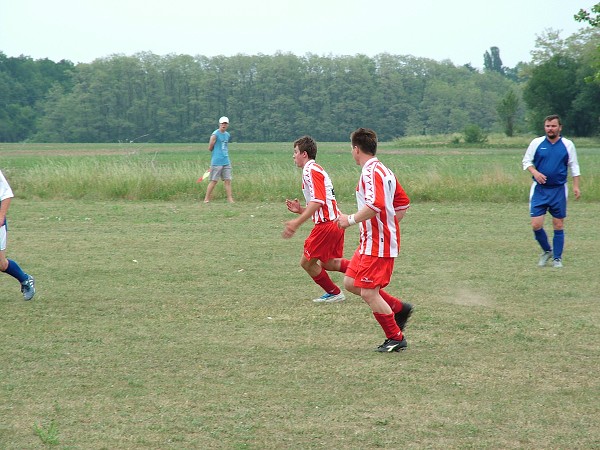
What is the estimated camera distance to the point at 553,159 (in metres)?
10.1

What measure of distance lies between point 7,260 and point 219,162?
9848 mm

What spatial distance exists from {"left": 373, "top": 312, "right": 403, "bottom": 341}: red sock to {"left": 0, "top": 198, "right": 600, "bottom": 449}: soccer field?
14cm

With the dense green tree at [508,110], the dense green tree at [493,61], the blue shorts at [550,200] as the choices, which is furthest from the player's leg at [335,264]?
the dense green tree at [493,61]

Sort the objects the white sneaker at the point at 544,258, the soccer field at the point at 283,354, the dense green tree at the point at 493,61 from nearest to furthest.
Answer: the soccer field at the point at 283,354 < the white sneaker at the point at 544,258 < the dense green tree at the point at 493,61

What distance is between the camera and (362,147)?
6180 mm

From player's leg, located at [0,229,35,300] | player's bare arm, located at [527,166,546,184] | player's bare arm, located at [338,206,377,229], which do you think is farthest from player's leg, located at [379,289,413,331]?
player's bare arm, located at [527,166,546,184]

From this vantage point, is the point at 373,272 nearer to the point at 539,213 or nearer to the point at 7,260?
the point at 7,260

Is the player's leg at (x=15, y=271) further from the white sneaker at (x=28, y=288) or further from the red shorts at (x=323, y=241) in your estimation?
the red shorts at (x=323, y=241)

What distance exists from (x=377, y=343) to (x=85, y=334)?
235 centimetres

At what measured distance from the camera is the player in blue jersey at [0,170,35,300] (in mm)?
7500

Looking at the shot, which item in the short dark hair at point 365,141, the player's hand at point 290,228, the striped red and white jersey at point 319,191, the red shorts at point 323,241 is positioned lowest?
the red shorts at point 323,241

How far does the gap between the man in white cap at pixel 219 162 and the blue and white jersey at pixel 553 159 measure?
8543mm

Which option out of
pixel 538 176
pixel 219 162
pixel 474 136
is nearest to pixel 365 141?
pixel 538 176

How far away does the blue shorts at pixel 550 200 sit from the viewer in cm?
1015
